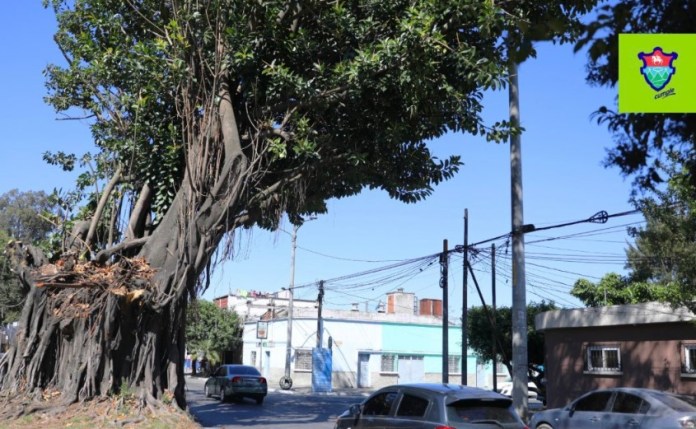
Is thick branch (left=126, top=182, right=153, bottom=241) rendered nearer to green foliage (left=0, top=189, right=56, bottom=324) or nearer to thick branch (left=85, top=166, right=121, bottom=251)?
thick branch (left=85, top=166, right=121, bottom=251)

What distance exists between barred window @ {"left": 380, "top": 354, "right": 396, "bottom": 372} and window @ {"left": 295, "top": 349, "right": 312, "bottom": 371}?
5.02 m

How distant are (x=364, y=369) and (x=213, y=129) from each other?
35651mm

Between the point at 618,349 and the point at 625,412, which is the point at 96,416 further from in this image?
the point at 618,349

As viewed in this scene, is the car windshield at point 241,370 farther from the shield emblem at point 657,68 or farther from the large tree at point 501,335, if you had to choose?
the shield emblem at point 657,68

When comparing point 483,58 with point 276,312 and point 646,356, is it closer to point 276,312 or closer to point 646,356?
point 646,356

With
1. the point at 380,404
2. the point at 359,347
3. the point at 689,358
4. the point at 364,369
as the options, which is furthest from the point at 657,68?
the point at 364,369

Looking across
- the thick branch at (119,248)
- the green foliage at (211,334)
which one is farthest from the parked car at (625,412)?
the green foliage at (211,334)

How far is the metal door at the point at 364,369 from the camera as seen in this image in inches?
1875

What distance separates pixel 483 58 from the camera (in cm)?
1315

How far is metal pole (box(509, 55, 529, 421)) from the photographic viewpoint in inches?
599

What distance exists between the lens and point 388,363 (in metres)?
48.3

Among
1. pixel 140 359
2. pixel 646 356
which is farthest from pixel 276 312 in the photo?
pixel 140 359

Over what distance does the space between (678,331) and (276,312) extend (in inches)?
1478

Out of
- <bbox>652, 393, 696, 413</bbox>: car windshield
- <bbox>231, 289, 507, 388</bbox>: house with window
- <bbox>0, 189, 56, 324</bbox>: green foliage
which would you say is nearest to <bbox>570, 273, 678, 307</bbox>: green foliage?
<bbox>231, 289, 507, 388</bbox>: house with window
